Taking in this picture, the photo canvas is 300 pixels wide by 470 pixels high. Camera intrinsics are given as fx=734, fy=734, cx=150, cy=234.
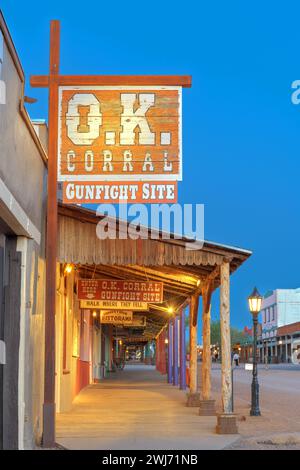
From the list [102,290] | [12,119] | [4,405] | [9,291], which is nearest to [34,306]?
[9,291]

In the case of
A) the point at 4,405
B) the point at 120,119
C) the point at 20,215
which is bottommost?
the point at 4,405

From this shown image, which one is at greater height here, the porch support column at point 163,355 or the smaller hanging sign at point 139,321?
the smaller hanging sign at point 139,321

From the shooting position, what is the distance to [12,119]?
897 centimetres

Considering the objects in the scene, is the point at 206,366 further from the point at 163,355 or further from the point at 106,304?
the point at 163,355

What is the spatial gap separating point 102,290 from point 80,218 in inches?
246

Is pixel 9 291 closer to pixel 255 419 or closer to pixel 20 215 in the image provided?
pixel 20 215

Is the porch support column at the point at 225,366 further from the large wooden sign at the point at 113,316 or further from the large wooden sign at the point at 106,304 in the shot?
the large wooden sign at the point at 113,316

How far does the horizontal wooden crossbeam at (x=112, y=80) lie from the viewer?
1119cm

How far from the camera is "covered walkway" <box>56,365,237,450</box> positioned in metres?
11.3

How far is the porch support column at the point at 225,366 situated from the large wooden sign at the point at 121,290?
4.47 metres

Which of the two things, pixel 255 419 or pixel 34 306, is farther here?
pixel 255 419

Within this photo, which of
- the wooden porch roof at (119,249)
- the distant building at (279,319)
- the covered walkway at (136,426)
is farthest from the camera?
the distant building at (279,319)

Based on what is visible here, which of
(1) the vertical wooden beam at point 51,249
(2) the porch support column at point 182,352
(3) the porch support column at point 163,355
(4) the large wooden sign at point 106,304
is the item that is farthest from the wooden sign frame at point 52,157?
(3) the porch support column at point 163,355

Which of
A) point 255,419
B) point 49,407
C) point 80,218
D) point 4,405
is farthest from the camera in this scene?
point 255,419
